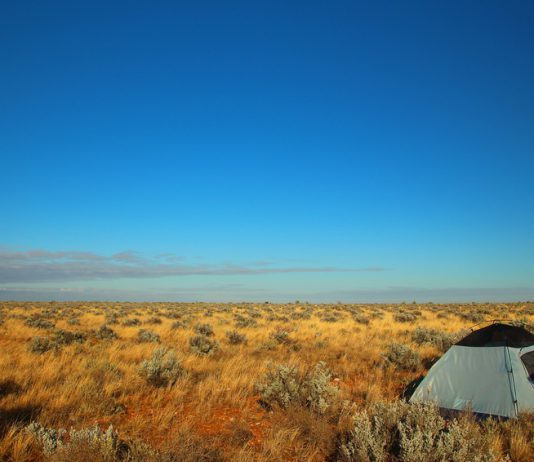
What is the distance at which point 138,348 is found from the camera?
474 inches

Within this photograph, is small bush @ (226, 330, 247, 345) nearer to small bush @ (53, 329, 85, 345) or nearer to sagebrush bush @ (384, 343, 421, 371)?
small bush @ (53, 329, 85, 345)

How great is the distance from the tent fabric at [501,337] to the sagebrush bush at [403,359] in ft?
8.74

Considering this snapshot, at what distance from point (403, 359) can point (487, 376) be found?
132 inches

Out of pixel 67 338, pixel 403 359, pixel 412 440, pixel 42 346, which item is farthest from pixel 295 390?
pixel 67 338

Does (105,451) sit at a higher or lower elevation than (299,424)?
higher

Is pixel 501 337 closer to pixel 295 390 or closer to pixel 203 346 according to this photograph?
pixel 295 390

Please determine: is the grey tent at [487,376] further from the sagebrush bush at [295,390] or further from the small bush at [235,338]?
the small bush at [235,338]

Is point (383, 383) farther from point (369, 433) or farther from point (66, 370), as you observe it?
point (66, 370)

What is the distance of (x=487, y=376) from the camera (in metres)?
7.16

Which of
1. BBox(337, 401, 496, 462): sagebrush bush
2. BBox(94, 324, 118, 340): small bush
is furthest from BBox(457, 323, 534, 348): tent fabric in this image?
BBox(94, 324, 118, 340): small bush

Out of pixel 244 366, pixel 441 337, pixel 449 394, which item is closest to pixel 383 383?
pixel 449 394

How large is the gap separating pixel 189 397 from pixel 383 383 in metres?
4.74

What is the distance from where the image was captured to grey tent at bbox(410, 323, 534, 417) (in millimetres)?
6621

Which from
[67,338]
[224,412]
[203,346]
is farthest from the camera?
[67,338]
